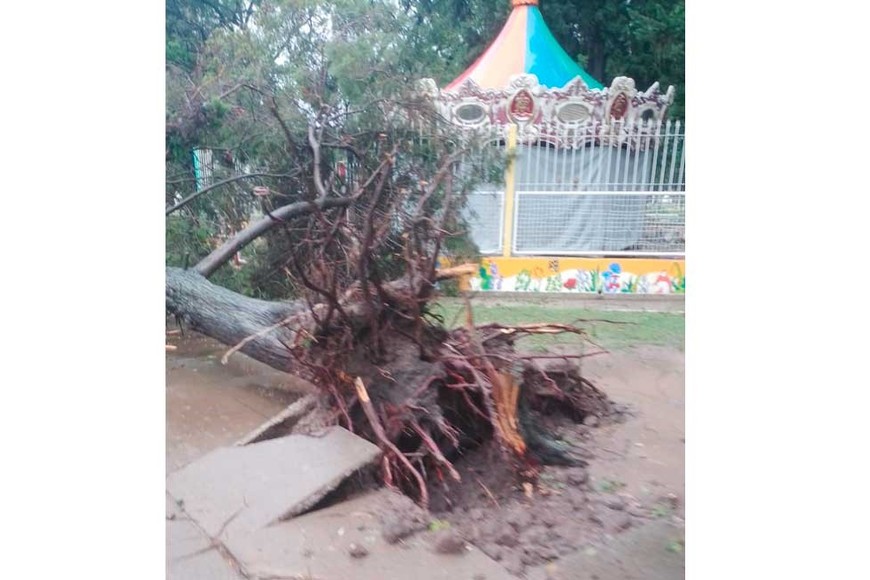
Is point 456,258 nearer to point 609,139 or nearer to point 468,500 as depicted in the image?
point 609,139

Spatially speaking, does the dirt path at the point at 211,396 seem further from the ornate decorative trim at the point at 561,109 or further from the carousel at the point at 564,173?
the ornate decorative trim at the point at 561,109

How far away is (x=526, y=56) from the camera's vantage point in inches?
69.2

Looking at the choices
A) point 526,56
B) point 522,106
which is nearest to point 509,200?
point 522,106

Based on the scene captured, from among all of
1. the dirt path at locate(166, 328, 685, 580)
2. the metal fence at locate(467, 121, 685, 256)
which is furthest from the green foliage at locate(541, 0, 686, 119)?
the dirt path at locate(166, 328, 685, 580)

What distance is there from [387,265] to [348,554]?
38.5 inches

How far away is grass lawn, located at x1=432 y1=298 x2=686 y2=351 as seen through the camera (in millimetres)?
1762

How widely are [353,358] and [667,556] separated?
1.24 m

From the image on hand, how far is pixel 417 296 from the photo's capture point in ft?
6.54

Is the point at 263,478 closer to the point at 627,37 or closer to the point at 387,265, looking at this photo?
the point at 387,265

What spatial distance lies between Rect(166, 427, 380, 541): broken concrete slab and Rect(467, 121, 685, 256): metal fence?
0.87 meters

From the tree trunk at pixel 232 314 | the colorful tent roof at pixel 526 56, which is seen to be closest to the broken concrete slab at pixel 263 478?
the tree trunk at pixel 232 314

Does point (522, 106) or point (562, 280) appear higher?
point (522, 106)

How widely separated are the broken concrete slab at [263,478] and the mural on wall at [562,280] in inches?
28.4
